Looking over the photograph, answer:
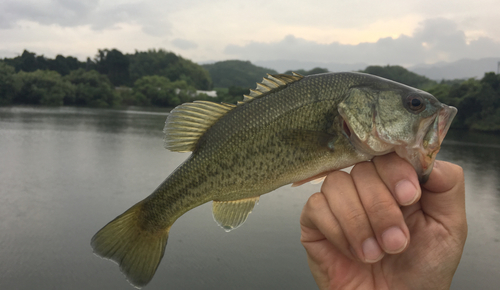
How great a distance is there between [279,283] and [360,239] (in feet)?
28.6

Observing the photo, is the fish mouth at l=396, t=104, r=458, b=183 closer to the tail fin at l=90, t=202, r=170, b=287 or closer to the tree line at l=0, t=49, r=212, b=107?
the tail fin at l=90, t=202, r=170, b=287

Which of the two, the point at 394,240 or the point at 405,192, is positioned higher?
the point at 405,192

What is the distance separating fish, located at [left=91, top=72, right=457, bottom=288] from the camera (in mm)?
1915

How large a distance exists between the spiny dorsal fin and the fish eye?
0.71 meters

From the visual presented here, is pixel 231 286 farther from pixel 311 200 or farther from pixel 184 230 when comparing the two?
pixel 311 200

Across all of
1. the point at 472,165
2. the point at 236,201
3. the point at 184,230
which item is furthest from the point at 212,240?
the point at 472,165

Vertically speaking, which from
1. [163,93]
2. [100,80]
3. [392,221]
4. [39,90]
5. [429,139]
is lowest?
[392,221]

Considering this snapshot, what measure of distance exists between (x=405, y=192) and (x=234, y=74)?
107811 mm

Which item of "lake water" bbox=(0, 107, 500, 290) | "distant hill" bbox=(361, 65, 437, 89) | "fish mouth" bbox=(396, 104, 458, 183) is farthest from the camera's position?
"distant hill" bbox=(361, 65, 437, 89)

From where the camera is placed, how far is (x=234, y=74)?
4190 inches

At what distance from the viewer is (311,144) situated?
2.03 meters

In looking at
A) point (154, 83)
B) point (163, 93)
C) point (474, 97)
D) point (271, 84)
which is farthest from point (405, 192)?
point (154, 83)

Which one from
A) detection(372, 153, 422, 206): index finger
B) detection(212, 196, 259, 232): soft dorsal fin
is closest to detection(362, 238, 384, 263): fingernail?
detection(372, 153, 422, 206): index finger

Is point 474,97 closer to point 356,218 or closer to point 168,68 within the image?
point 356,218
